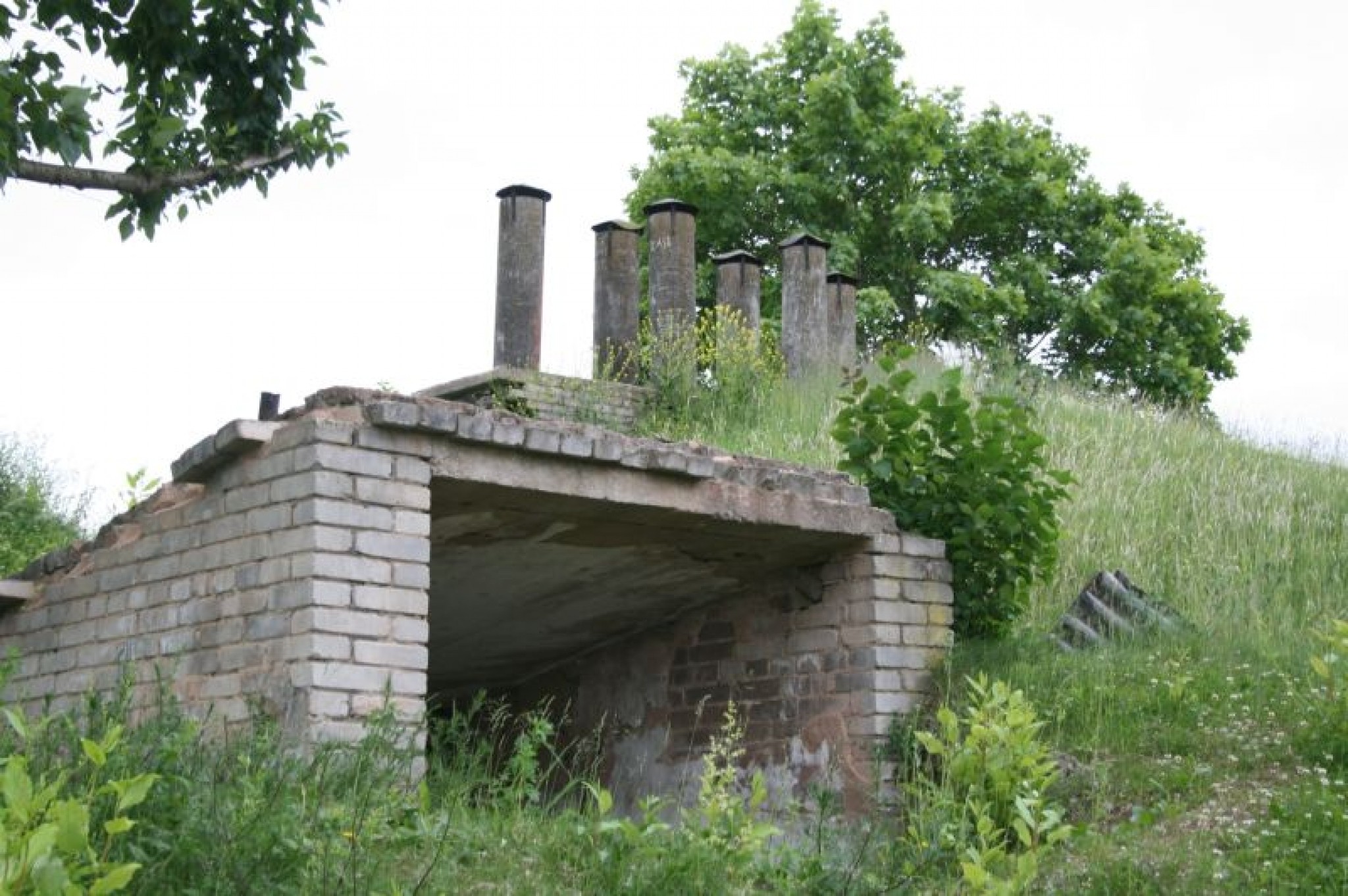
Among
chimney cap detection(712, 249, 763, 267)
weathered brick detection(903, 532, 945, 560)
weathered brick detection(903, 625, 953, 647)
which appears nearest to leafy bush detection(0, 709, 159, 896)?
weathered brick detection(903, 625, 953, 647)

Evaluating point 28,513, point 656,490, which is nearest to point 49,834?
point 656,490

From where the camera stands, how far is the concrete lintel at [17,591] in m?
8.80

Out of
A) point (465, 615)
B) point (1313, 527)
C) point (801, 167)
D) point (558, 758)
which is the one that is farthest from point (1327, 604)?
point (801, 167)

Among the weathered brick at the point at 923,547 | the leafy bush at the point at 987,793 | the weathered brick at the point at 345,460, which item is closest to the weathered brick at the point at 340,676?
the weathered brick at the point at 345,460

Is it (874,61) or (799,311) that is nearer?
(799,311)

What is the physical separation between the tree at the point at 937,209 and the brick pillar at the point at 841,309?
501 centimetres

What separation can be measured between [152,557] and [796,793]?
3.54 meters

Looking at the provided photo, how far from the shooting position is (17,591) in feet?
28.9

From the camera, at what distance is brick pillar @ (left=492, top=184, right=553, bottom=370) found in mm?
17406

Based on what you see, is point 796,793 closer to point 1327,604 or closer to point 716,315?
point 1327,604

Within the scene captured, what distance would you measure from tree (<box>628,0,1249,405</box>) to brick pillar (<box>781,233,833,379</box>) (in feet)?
19.2

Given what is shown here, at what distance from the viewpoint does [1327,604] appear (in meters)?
10.7

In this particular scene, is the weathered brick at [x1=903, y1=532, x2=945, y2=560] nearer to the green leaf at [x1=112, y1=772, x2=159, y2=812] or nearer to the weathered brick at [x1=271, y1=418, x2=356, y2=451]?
the weathered brick at [x1=271, y1=418, x2=356, y2=451]

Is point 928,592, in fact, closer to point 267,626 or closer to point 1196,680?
point 1196,680
